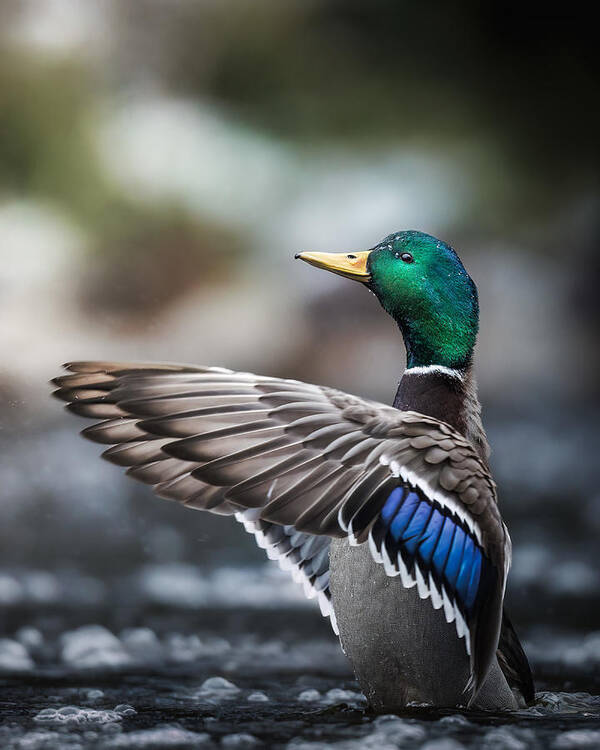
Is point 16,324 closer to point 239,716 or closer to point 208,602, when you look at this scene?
point 208,602

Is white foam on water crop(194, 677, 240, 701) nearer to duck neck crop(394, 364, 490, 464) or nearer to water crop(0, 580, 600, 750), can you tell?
water crop(0, 580, 600, 750)

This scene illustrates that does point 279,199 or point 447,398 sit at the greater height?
point 279,199

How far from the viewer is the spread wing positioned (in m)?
1.73

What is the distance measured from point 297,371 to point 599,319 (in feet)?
5.79

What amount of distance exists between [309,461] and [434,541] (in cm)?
27

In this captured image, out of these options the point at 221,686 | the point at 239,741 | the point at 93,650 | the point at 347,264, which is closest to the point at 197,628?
the point at 93,650

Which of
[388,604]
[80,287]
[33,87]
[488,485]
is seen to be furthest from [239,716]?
[33,87]

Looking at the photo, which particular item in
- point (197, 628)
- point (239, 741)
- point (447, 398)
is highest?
point (447, 398)

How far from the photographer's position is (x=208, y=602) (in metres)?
4.29

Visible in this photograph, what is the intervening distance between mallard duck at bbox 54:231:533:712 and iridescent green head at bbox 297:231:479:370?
44 centimetres

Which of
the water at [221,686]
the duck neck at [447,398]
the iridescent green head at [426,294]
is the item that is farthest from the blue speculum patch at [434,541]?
the iridescent green head at [426,294]

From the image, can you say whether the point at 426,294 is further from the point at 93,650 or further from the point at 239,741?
the point at 93,650

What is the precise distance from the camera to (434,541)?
185cm

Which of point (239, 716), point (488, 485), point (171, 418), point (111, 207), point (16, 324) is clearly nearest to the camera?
point (171, 418)
